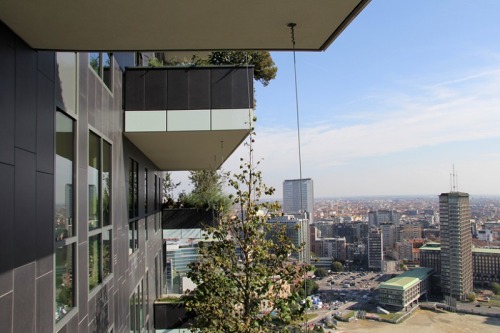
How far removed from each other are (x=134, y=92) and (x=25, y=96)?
13.0 ft

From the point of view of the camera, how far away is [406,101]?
2511 inches

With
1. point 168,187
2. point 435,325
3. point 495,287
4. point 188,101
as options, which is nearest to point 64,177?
point 188,101

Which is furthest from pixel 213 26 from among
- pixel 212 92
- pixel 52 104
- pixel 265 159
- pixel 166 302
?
pixel 166 302

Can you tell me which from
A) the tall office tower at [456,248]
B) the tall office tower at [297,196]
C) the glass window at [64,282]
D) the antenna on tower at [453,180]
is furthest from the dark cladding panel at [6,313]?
the antenna on tower at [453,180]

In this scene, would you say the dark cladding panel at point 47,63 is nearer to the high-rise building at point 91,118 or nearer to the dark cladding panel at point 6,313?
the high-rise building at point 91,118

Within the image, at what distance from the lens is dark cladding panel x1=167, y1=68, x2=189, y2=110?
6.52 metres

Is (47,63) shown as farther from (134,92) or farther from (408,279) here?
(408,279)

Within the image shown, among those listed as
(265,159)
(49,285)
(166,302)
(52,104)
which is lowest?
(166,302)

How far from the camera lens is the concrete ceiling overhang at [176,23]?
244 centimetres

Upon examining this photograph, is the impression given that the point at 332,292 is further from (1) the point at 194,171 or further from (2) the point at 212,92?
(2) the point at 212,92

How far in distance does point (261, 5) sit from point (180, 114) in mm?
4182

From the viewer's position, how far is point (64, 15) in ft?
8.30

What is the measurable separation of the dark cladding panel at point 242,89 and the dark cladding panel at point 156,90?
1.05 metres

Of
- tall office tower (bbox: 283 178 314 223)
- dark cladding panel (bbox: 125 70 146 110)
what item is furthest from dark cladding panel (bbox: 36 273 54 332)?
dark cladding panel (bbox: 125 70 146 110)
